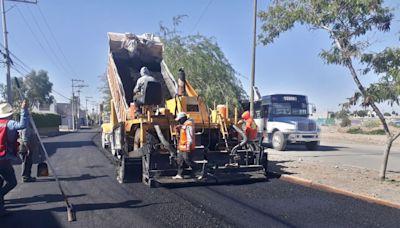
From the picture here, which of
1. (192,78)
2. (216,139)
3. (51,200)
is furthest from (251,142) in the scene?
(192,78)

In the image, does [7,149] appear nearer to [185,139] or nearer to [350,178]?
[185,139]

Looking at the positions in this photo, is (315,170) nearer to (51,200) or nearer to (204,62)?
(51,200)

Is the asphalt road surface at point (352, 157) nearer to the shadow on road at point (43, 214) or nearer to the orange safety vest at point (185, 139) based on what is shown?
the orange safety vest at point (185, 139)

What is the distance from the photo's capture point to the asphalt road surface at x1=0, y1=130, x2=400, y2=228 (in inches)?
233

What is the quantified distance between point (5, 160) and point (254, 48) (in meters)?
11.9

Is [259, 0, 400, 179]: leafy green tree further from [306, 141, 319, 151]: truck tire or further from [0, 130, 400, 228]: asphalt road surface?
[306, 141, 319, 151]: truck tire

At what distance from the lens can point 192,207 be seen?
6770mm

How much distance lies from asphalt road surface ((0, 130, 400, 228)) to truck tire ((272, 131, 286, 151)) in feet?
31.6

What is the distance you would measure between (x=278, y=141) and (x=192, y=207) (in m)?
12.8

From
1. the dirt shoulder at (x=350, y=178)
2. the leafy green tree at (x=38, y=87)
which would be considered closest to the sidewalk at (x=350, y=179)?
the dirt shoulder at (x=350, y=178)

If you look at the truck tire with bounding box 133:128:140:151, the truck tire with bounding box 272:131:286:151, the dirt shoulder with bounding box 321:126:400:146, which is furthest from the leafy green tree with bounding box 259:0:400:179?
the dirt shoulder with bounding box 321:126:400:146

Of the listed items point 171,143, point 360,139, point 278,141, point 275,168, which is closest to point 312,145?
point 278,141

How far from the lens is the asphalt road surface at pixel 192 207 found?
5918 mm

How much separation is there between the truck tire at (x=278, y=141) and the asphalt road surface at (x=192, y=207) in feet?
31.6
